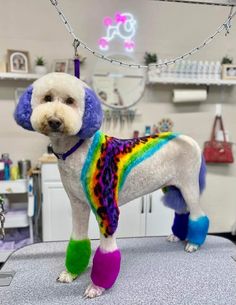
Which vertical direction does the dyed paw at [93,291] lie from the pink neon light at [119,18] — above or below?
below

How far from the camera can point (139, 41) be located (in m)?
2.03

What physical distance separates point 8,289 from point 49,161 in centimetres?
99

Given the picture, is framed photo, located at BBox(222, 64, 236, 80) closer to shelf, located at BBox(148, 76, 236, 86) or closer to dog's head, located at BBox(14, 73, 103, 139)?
shelf, located at BBox(148, 76, 236, 86)

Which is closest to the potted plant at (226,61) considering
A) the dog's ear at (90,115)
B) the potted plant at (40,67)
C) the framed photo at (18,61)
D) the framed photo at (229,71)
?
the framed photo at (229,71)

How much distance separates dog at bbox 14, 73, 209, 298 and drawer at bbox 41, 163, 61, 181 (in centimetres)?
90

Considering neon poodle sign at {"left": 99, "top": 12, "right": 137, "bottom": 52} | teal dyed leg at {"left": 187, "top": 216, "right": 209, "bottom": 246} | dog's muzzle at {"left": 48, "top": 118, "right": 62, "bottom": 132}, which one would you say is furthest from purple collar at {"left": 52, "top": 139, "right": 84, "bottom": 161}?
neon poodle sign at {"left": 99, "top": 12, "right": 137, "bottom": 52}

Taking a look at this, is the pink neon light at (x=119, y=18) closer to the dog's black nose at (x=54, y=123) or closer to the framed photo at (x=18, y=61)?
the framed photo at (x=18, y=61)

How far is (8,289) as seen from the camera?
0.84 metres

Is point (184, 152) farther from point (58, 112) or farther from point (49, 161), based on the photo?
point (49, 161)

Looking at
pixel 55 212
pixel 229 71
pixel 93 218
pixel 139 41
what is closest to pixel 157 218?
pixel 93 218

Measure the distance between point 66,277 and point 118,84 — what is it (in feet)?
4.67

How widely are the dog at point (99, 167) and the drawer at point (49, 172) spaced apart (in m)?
0.90

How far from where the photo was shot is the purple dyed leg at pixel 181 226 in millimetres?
1109

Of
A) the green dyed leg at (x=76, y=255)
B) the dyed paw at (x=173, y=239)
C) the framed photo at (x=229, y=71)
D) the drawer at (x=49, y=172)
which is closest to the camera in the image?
the green dyed leg at (x=76, y=255)
